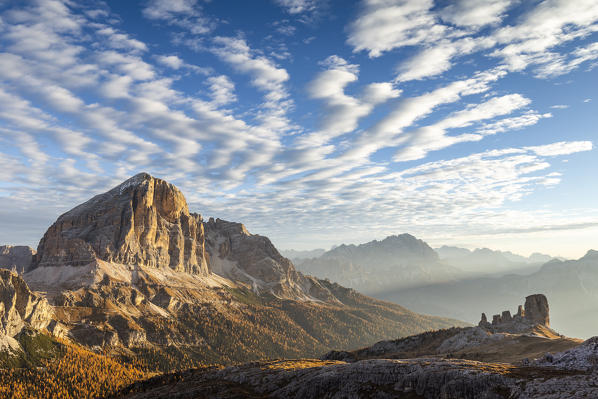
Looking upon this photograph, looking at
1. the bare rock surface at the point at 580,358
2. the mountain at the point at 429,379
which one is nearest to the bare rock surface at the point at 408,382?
the mountain at the point at 429,379

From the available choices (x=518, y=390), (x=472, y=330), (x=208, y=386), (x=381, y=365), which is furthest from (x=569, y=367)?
(x=472, y=330)

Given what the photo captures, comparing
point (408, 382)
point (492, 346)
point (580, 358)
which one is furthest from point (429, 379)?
point (492, 346)

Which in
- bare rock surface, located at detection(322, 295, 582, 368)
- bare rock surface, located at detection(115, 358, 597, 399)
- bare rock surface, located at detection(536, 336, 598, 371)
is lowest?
bare rock surface, located at detection(322, 295, 582, 368)

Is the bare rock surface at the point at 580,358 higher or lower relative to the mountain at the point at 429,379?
higher

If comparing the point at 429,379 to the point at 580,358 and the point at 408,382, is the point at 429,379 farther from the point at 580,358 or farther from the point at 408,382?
the point at 580,358

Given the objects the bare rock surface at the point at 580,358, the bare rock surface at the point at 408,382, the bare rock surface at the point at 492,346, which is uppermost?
the bare rock surface at the point at 580,358

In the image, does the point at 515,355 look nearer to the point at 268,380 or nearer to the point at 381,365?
the point at 381,365

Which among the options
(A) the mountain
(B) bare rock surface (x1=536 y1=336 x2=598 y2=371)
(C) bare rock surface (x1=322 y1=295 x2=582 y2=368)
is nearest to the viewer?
(A) the mountain

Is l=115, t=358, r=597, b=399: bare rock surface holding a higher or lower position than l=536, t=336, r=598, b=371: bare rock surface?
lower

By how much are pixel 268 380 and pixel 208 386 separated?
24013 mm

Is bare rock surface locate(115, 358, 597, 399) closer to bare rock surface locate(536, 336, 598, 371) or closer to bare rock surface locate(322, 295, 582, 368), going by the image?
bare rock surface locate(536, 336, 598, 371)

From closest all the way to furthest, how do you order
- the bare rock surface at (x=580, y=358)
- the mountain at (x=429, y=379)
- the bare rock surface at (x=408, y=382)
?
the bare rock surface at (x=408, y=382) → the mountain at (x=429, y=379) → the bare rock surface at (x=580, y=358)

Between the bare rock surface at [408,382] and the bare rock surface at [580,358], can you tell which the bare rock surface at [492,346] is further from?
the bare rock surface at [408,382]

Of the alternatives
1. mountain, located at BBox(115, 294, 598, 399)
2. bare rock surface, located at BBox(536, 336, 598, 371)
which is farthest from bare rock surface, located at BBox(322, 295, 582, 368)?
bare rock surface, located at BBox(536, 336, 598, 371)
